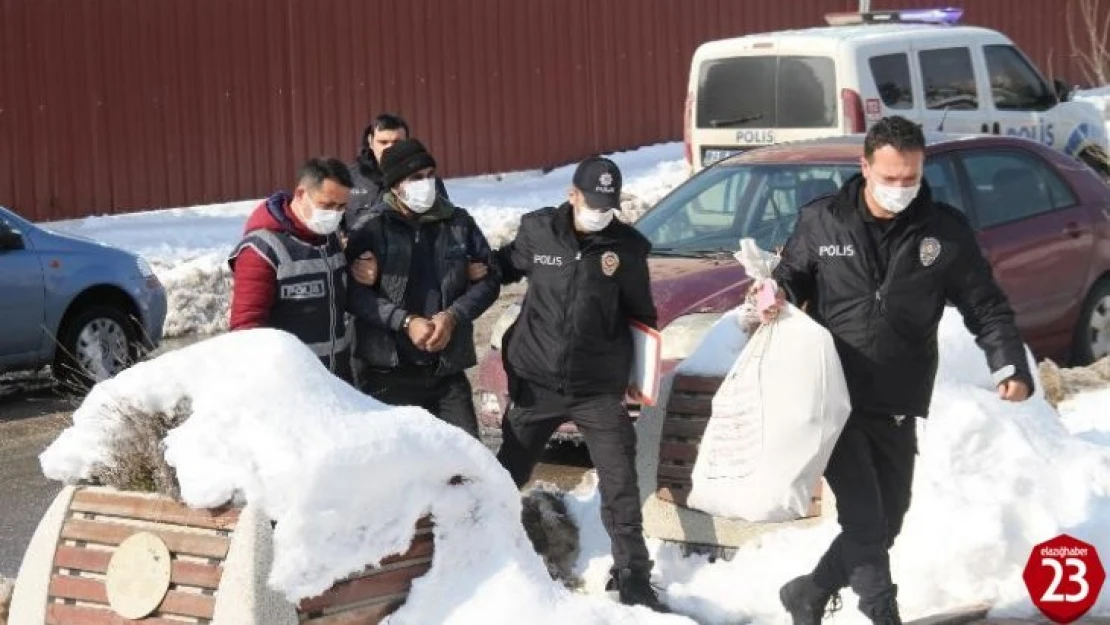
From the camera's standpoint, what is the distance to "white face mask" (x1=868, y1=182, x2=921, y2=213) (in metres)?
6.02

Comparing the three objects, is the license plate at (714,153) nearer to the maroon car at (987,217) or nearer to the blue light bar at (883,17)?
the blue light bar at (883,17)

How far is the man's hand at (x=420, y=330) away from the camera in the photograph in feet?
22.4

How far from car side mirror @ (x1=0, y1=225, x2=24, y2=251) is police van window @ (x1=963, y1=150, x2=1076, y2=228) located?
5735 mm

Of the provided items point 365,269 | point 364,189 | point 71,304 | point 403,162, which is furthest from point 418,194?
point 71,304

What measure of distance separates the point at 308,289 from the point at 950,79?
33.9 ft

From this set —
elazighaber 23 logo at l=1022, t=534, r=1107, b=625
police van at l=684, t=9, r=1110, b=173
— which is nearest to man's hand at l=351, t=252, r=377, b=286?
elazighaber 23 logo at l=1022, t=534, r=1107, b=625

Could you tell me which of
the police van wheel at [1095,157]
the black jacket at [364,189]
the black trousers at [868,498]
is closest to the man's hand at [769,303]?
the black trousers at [868,498]

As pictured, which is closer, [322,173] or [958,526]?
[322,173]

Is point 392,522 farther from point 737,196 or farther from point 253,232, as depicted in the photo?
point 737,196

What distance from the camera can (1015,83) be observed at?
16422mm

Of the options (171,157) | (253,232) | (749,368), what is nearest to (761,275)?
(749,368)

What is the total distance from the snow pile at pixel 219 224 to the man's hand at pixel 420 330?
8.67m

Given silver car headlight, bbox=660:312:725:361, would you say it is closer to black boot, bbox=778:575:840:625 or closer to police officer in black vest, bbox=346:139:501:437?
police officer in black vest, bbox=346:139:501:437

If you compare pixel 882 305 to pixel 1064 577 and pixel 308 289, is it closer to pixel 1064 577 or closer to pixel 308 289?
pixel 1064 577
